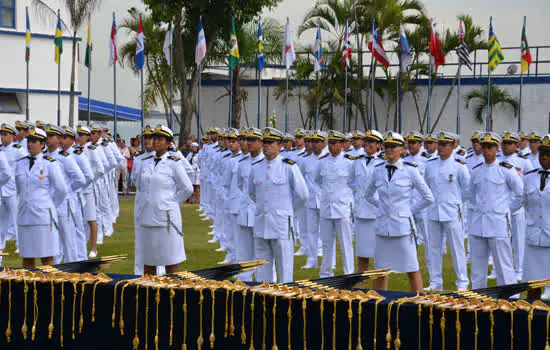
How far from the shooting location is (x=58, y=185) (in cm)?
964

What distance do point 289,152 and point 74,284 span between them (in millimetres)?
10020

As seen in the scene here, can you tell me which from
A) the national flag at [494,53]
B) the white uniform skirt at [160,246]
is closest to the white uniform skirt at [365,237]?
the white uniform skirt at [160,246]

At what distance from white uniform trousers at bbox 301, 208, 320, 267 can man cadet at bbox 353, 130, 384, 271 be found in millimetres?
1698

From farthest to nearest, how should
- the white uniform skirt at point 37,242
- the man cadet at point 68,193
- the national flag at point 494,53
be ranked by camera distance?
the national flag at point 494,53, the man cadet at point 68,193, the white uniform skirt at point 37,242

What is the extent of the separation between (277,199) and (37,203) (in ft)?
9.28

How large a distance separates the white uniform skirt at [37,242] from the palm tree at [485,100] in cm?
2278

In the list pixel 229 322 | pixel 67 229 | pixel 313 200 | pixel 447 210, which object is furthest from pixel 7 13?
pixel 229 322

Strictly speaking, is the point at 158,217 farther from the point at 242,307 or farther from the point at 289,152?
the point at 289,152

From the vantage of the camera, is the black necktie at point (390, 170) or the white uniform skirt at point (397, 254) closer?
the white uniform skirt at point (397, 254)

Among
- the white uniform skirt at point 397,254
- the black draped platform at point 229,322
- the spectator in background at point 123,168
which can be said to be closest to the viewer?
the black draped platform at point 229,322

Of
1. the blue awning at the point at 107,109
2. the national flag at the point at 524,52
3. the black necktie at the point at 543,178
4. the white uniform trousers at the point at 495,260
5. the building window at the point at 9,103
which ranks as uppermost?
the national flag at the point at 524,52

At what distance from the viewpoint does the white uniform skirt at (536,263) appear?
26.4 ft

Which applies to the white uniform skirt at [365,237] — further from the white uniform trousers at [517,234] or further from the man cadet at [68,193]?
the man cadet at [68,193]

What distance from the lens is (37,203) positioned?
9.52 meters
